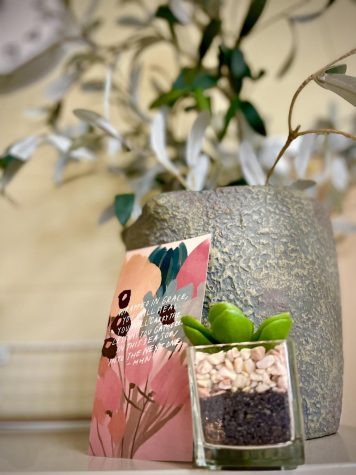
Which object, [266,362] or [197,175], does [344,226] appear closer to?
[197,175]

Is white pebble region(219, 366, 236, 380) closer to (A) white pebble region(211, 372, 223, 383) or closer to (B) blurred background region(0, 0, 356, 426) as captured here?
(A) white pebble region(211, 372, 223, 383)

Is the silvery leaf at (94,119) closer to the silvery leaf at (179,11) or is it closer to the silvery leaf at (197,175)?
the silvery leaf at (197,175)

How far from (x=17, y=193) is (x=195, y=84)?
21.3 inches

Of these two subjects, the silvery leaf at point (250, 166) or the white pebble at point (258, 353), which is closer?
the white pebble at point (258, 353)

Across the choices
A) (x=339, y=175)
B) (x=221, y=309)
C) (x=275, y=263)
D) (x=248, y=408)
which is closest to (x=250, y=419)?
(x=248, y=408)

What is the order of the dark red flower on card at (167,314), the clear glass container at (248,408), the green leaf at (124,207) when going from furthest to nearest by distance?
the green leaf at (124,207) → the dark red flower on card at (167,314) → the clear glass container at (248,408)

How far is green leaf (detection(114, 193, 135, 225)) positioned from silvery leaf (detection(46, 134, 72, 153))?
22cm

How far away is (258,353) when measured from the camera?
1.60 feet

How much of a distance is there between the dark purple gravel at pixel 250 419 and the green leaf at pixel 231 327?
0.19 ft

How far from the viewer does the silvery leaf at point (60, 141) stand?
941 mm

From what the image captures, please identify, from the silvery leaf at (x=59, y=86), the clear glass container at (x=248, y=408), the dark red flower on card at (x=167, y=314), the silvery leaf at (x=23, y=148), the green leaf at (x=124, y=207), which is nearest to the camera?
the clear glass container at (x=248, y=408)

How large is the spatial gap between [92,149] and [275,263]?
0.53 metres

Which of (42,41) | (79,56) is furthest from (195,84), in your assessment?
(42,41)

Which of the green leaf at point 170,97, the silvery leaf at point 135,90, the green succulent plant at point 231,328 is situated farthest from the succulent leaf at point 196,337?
the silvery leaf at point 135,90
